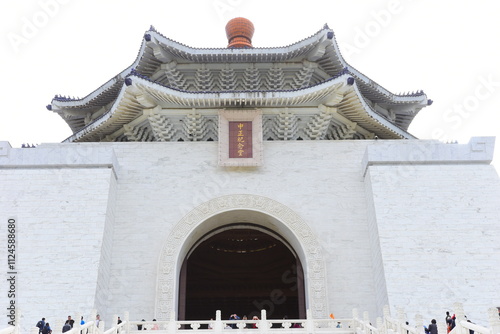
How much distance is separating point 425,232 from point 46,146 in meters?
10.8

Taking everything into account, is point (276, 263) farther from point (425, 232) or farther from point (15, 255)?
point (15, 255)

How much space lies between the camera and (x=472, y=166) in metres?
13.9

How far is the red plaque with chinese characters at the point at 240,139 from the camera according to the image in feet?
48.2

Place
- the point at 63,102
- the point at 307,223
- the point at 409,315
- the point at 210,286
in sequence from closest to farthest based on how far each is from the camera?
1. the point at 409,315
2. the point at 307,223
3. the point at 63,102
4. the point at 210,286

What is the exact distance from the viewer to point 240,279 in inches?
910

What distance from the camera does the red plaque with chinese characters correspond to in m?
14.7

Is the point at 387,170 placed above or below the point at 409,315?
above

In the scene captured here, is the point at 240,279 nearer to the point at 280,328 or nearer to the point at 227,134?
the point at 227,134

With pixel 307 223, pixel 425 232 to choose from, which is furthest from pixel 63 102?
pixel 425 232

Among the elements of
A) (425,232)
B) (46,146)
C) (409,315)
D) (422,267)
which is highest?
(46,146)

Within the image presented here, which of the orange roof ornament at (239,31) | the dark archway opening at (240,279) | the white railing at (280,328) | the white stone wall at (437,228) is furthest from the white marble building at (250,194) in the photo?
the dark archway opening at (240,279)

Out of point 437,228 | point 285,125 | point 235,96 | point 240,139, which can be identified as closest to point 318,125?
point 285,125

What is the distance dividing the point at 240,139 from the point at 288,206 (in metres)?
2.44

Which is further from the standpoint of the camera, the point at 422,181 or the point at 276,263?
the point at 276,263
